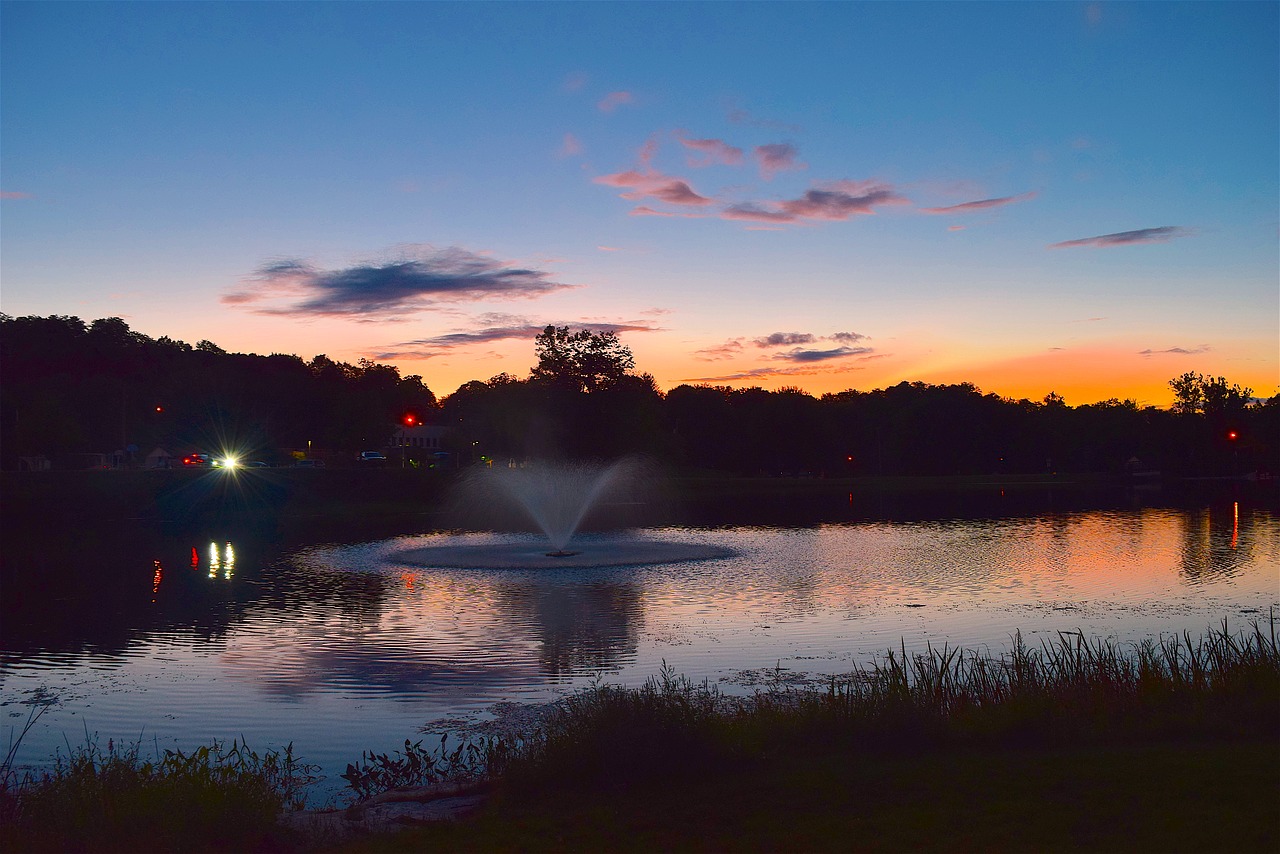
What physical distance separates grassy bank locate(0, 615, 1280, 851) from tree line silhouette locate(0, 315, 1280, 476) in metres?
113

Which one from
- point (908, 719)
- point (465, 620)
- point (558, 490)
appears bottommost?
point (465, 620)

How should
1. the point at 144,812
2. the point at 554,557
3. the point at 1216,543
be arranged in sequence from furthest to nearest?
1. the point at 1216,543
2. the point at 554,557
3. the point at 144,812

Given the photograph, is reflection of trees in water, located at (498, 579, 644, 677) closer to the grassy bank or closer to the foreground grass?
the foreground grass

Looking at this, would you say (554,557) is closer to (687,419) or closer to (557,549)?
(557,549)

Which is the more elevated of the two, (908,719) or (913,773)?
(908,719)

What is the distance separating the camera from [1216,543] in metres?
47.2

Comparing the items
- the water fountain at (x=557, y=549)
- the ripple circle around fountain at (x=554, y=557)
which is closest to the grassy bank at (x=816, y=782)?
the ripple circle around fountain at (x=554, y=557)

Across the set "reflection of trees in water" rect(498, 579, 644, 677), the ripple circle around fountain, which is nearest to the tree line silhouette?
the ripple circle around fountain

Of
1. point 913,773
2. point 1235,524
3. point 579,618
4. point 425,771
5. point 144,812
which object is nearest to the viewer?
point 144,812

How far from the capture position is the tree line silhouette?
13938 cm

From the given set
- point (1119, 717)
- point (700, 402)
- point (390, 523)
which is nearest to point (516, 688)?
point (1119, 717)

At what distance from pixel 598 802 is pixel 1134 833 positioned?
4982 mm

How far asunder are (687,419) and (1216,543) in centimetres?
12082

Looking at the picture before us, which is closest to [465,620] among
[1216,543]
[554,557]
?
[554,557]
